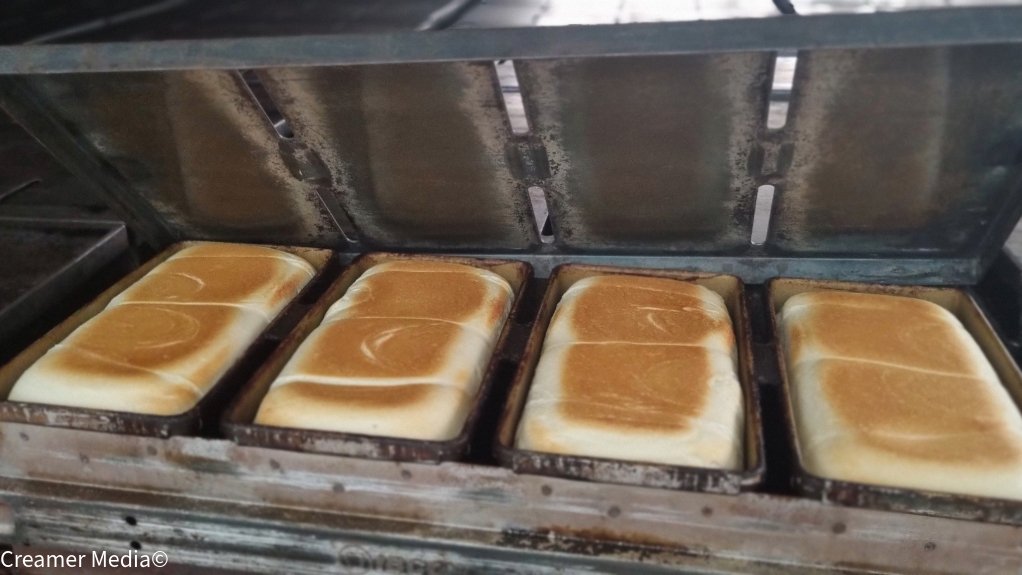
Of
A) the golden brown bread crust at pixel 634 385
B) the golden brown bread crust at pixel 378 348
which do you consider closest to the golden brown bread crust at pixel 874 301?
the golden brown bread crust at pixel 634 385

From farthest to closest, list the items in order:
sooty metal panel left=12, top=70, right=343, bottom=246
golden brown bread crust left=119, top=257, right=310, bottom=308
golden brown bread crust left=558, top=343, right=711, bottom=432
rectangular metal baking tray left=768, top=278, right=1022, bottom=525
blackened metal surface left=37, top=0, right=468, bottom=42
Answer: blackened metal surface left=37, top=0, right=468, bottom=42
golden brown bread crust left=119, top=257, right=310, bottom=308
sooty metal panel left=12, top=70, right=343, bottom=246
golden brown bread crust left=558, top=343, right=711, bottom=432
rectangular metal baking tray left=768, top=278, right=1022, bottom=525

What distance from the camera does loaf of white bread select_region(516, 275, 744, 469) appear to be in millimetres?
1517

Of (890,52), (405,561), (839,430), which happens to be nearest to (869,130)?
Answer: (890,52)

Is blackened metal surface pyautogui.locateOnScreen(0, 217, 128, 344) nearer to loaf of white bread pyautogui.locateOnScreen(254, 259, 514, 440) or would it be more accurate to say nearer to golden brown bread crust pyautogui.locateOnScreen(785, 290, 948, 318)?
loaf of white bread pyautogui.locateOnScreen(254, 259, 514, 440)

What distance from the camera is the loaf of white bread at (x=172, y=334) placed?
175cm

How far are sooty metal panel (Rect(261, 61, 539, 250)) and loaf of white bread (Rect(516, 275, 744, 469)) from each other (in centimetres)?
38

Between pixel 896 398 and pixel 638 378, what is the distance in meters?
0.56

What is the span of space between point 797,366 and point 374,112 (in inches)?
48.6

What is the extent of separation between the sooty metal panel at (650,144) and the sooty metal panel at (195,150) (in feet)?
2.58

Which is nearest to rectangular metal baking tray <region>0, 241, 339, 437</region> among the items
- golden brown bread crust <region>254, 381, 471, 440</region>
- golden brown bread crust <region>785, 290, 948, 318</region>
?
golden brown bread crust <region>254, 381, 471, 440</region>

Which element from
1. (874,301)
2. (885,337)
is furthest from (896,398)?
(874,301)

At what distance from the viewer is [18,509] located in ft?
5.98

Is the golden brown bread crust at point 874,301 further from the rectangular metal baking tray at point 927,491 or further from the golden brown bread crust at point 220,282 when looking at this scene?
the golden brown bread crust at point 220,282

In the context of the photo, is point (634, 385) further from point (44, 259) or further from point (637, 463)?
point (44, 259)
